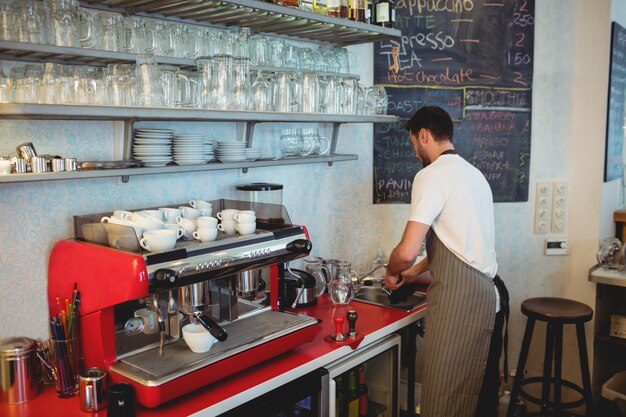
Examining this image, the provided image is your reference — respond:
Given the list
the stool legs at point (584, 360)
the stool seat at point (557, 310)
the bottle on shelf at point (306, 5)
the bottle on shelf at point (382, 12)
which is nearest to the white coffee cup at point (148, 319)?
the bottle on shelf at point (306, 5)

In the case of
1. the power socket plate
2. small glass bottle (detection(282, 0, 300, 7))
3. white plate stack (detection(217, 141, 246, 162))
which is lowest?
the power socket plate

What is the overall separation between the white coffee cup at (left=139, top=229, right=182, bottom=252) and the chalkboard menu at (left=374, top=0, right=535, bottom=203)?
1916 millimetres

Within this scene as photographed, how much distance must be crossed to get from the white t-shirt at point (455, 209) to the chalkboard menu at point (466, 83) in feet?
3.27

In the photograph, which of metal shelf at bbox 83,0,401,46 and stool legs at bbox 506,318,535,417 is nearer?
metal shelf at bbox 83,0,401,46

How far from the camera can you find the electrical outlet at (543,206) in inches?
151

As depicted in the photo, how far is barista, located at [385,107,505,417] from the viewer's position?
104 inches

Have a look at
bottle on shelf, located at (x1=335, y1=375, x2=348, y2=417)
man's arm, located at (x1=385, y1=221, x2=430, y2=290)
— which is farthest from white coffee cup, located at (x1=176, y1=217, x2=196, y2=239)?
bottle on shelf, located at (x1=335, y1=375, x2=348, y2=417)

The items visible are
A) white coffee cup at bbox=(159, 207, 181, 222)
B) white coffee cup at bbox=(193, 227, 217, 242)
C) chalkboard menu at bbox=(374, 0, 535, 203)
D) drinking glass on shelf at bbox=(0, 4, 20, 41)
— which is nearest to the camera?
drinking glass on shelf at bbox=(0, 4, 20, 41)

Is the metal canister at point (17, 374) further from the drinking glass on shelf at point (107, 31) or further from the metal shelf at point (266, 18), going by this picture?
the metal shelf at point (266, 18)

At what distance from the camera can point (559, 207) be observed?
3.85m

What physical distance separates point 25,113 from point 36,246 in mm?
620

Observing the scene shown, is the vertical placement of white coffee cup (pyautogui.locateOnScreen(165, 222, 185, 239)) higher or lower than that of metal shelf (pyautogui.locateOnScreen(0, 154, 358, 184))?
lower

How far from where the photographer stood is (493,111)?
3.78 m

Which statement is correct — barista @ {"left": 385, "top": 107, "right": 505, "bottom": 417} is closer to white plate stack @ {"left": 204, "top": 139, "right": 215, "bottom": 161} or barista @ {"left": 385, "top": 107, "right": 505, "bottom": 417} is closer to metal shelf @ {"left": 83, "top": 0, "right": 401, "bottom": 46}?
metal shelf @ {"left": 83, "top": 0, "right": 401, "bottom": 46}
